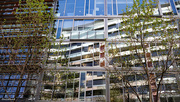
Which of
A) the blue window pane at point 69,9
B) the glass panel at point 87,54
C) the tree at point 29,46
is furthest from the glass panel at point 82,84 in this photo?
the blue window pane at point 69,9

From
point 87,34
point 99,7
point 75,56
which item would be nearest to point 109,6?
point 99,7

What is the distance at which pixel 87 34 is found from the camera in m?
9.42

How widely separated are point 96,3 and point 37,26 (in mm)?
5091

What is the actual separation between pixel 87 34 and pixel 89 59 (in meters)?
1.83

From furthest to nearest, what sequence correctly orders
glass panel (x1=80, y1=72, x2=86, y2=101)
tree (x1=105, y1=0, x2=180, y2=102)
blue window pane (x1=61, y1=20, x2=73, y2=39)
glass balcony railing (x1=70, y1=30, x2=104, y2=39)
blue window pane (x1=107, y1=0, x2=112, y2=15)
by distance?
blue window pane (x1=107, y1=0, x2=112, y2=15) → blue window pane (x1=61, y1=20, x2=73, y2=39) → glass balcony railing (x1=70, y1=30, x2=104, y2=39) → glass panel (x1=80, y1=72, x2=86, y2=101) → tree (x1=105, y1=0, x2=180, y2=102)

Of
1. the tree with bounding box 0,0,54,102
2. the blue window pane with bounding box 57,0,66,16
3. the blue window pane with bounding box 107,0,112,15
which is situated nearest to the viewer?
the tree with bounding box 0,0,54,102

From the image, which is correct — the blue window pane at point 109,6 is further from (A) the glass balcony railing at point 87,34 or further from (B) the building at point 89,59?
(A) the glass balcony railing at point 87,34

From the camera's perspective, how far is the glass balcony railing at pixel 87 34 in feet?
30.6

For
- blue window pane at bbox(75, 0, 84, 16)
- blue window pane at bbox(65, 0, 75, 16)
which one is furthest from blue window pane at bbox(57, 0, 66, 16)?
blue window pane at bbox(75, 0, 84, 16)

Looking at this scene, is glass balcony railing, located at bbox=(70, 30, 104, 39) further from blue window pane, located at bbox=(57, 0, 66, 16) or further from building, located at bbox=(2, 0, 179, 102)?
blue window pane, located at bbox=(57, 0, 66, 16)

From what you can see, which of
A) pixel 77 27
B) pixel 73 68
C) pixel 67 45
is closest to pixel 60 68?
pixel 73 68

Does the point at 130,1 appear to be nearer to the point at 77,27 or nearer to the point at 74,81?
the point at 77,27

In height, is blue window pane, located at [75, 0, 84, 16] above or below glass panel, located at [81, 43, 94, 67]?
above

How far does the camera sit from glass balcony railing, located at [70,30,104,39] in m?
9.32
